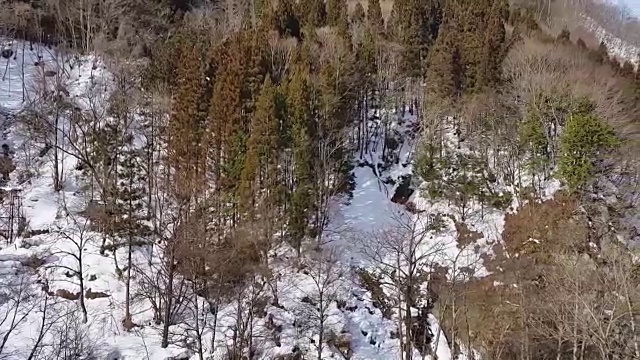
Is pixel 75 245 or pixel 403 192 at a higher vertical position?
pixel 403 192

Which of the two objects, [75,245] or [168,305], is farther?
[75,245]

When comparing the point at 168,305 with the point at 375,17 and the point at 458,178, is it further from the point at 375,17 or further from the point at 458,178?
the point at 375,17

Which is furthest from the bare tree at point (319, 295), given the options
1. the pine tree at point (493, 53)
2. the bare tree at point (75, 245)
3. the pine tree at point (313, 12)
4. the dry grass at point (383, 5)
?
the dry grass at point (383, 5)

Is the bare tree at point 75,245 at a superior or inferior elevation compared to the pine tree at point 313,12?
inferior

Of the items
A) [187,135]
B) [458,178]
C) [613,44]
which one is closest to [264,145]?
[187,135]

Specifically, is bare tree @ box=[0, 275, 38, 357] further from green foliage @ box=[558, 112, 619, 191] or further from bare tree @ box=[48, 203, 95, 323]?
green foliage @ box=[558, 112, 619, 191]

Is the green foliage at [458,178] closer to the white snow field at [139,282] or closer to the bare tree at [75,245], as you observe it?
the white snow field at [139,282]
